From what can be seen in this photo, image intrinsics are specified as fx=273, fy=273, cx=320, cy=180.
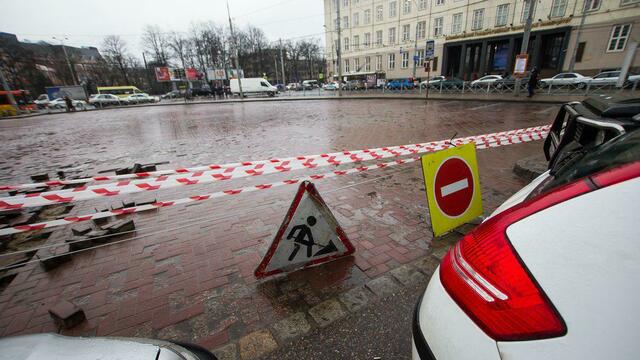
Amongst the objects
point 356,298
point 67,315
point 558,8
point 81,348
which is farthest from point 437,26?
point 81,348

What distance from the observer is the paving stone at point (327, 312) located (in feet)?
7.18

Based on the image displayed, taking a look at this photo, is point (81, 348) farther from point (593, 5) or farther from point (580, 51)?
point (593, 5)

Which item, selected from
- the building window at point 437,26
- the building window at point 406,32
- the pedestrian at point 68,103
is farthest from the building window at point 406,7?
the pedestrian at point 68,103

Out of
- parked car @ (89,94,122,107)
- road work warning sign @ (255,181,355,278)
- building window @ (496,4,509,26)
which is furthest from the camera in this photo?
parked car @ (89,94,122,107)

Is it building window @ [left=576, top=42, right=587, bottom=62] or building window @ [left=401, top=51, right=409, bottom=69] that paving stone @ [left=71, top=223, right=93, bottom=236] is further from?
building window @ [left=401, top=51, right=409, bottom=69]

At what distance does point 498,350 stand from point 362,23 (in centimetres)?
5475

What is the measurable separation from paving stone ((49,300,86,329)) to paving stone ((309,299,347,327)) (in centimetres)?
196

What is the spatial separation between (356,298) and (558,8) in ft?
133

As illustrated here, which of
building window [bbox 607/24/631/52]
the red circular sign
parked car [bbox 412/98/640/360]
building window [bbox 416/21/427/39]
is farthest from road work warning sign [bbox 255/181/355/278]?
building window [bbox 416/21/427/39]

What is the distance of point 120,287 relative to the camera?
273 cm

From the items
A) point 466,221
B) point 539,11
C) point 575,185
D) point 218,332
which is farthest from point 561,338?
point 539,11

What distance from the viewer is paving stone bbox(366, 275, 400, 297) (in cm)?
246

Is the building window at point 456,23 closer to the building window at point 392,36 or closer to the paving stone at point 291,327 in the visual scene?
the building window at point 392,36

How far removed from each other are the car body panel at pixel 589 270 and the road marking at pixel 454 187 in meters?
2.27
